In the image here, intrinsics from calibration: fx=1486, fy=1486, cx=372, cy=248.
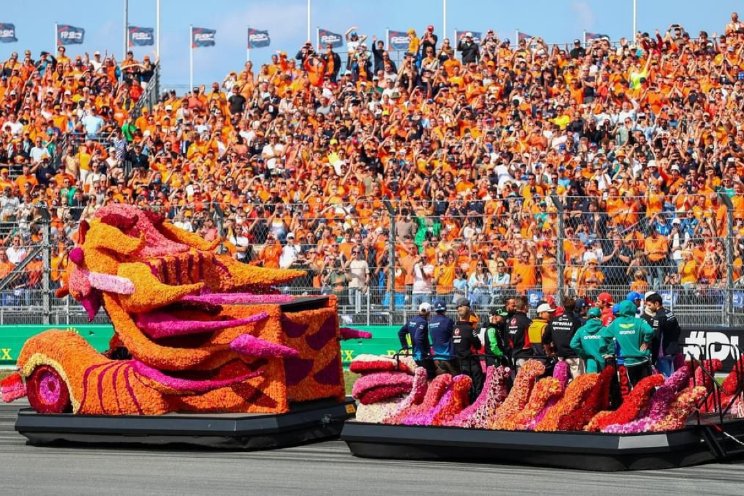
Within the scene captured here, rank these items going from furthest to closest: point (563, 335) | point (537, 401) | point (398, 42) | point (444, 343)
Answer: point (398, 42) → point (563, 335) → point (444, 343) → point (537, 401)

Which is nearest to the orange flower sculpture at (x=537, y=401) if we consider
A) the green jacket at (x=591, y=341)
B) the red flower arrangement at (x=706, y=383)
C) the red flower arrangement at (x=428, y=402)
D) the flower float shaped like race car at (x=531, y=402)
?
the flower float shaped like race car at (x=531, y=402)

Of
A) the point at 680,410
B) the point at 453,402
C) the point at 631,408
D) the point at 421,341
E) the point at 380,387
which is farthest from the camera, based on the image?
the point at 421,341

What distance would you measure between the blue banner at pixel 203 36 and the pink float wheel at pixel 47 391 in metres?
23.6

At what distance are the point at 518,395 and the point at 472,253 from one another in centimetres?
748

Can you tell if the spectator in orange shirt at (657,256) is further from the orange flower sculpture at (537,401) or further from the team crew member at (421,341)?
the orange flower sculpture at (537,401)

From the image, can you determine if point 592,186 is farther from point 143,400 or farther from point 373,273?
point 143,400

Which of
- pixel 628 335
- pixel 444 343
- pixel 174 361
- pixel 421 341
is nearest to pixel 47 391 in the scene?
pixel 174 361

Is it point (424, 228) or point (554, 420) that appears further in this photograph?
point (424, 228)

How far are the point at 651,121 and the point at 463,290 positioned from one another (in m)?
6.27

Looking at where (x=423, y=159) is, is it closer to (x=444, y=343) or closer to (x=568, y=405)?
(x=444, y=343)

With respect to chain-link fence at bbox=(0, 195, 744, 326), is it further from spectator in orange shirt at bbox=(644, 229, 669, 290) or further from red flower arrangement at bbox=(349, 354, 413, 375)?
red flower arrangement at bbox=(349, 354, 413, 375)

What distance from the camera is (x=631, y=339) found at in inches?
522

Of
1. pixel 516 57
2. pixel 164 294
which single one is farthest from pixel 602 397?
pixel 516 57

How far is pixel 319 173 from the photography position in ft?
84.8
